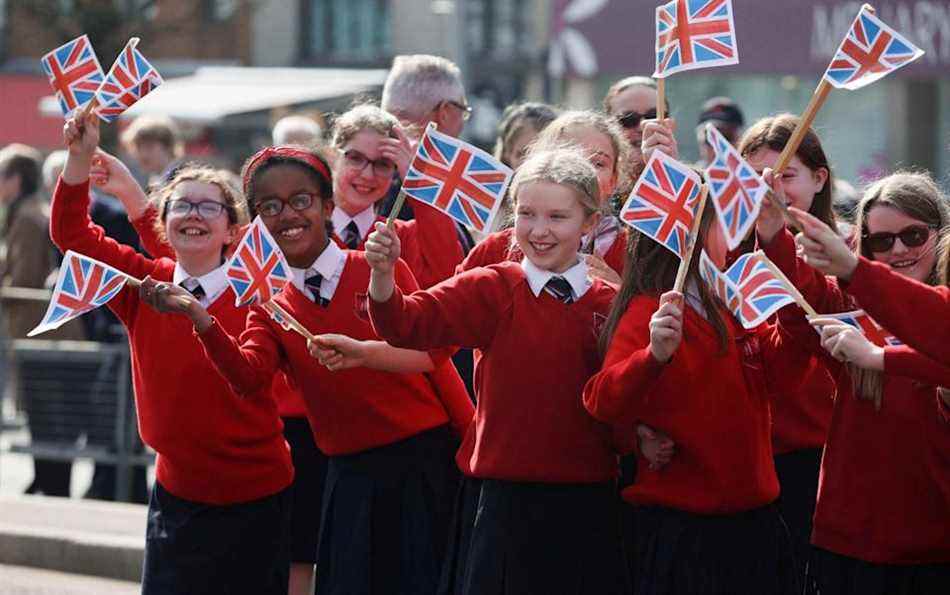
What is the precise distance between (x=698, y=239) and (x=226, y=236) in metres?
1.71

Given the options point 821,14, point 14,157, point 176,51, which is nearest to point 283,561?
point 14,157

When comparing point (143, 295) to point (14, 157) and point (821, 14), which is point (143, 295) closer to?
point (14, 157)

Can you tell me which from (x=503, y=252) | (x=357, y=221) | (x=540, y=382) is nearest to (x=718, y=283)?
(x=540, y=382)

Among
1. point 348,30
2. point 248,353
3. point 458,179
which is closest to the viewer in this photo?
point 458,179

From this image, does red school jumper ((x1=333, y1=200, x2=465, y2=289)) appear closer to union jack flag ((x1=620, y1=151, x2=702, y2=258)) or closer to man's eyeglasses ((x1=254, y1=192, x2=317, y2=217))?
man's eyeglasses ((x1=254, y1=192, x2=317, y2=217))

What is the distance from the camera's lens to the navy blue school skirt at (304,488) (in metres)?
6.78

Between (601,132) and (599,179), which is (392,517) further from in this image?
(601,132)

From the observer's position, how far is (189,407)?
5.90m

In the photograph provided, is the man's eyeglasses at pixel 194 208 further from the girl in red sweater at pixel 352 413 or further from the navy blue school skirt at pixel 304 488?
the navy blue school skirt at pixel 304 488

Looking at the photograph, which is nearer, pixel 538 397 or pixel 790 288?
pixel 790 288

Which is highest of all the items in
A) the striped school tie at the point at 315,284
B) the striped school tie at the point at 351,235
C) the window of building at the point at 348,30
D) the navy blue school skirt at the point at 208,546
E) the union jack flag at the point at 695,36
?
the window of building at the point at 348,30

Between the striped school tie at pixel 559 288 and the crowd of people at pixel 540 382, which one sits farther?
the striped school tie at pixel 559 288

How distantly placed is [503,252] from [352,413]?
0.68 meters

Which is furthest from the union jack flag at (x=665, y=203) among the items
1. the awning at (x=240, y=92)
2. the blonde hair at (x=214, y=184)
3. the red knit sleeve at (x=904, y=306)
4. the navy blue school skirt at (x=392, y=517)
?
the awning at (x=240, y=92)
